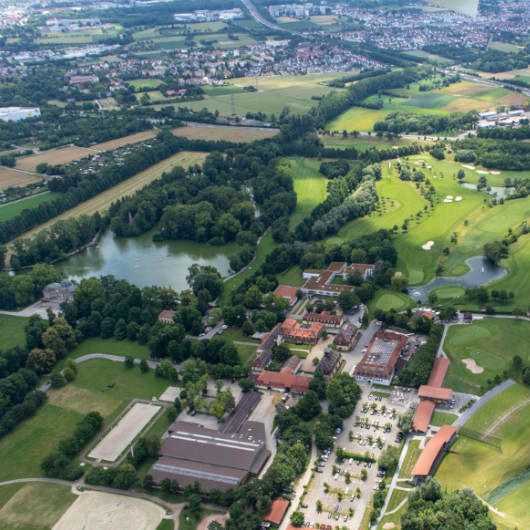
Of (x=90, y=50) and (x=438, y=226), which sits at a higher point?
(x=90, y=50)

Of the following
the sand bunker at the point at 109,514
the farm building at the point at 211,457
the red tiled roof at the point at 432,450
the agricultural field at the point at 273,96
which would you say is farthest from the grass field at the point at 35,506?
the agricultural field at the point at 273,96

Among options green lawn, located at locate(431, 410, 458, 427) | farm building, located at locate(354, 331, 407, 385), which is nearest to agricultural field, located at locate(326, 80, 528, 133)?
farm building, located at locate(354, 331, 407, 385)

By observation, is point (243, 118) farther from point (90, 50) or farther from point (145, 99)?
point (90, 50)

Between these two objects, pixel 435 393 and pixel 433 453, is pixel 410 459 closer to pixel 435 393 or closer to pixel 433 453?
pixel 433 453

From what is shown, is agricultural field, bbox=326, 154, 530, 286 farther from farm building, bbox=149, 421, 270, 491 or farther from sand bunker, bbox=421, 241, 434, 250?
farm building, bbox=149, 421, 270, 491

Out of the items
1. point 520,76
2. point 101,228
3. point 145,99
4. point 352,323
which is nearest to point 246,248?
point 352,323
